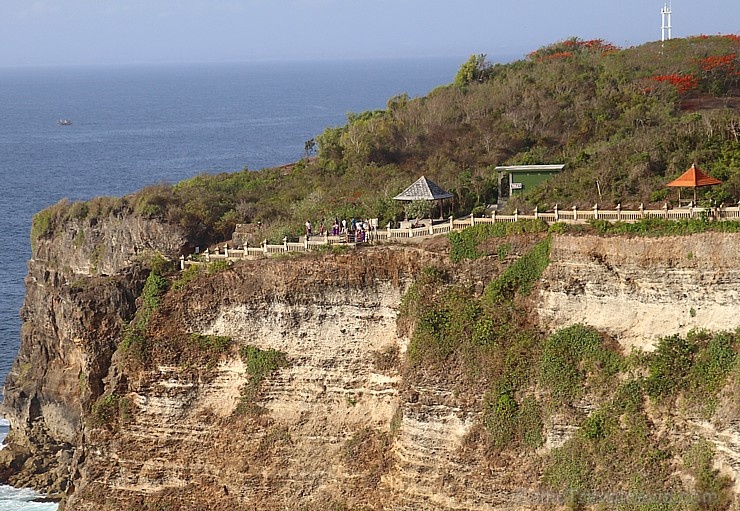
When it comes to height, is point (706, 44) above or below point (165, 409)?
above

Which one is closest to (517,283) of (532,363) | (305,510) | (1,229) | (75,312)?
(532,363)

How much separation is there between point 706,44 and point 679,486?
3581 centimetres

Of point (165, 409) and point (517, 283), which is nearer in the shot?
point (517, 283)

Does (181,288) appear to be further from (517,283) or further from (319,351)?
(517,283)

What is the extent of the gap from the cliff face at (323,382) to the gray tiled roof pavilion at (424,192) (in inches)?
223

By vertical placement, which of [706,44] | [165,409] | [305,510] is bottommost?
[305,510]

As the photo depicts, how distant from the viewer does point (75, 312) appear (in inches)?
1871

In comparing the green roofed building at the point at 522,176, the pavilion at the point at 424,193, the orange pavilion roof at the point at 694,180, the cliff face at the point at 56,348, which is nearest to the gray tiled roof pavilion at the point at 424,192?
the pavilion at the point at 424,193

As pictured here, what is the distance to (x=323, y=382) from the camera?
43.3 metres

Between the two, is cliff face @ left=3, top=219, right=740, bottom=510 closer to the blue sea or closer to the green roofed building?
the blue sea

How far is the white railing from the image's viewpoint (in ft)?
132

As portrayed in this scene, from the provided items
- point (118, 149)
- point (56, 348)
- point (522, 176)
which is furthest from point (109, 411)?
point (118, 149)

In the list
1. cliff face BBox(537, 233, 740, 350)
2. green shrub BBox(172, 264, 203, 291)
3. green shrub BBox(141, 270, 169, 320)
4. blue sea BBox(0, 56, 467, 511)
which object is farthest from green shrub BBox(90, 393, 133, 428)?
cliff face BBox(537, 233, 740, 350)

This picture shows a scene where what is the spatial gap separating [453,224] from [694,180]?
338 inches
